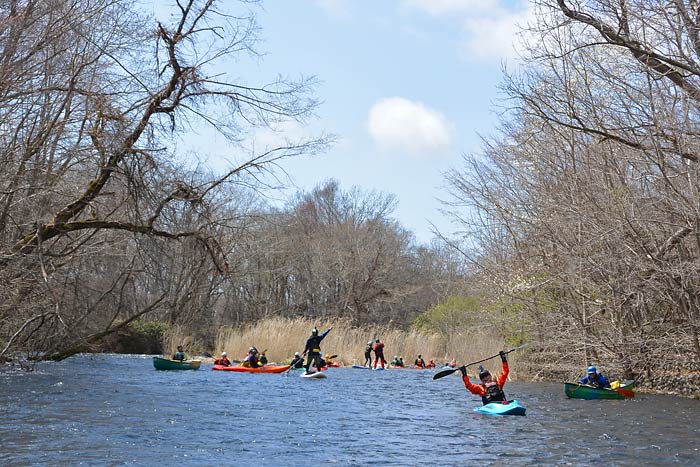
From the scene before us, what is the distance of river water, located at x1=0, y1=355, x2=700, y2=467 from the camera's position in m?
9.70

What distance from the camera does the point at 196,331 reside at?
41.1 m

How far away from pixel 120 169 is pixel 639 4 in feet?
33.3

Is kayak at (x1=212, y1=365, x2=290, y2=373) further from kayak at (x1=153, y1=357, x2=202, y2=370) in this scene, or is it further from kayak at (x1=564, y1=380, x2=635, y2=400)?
kayak at (x1=564, y1=380, x2=635, y2=400)

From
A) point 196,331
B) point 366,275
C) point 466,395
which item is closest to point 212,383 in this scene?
point 466,395

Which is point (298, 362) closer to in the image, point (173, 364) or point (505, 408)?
point (173, 364)

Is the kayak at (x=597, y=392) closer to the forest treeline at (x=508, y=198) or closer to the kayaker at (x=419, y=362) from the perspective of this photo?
the forest treeline at (x=508, y=198)

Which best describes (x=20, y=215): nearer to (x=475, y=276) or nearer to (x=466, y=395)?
(x=466, y=395)

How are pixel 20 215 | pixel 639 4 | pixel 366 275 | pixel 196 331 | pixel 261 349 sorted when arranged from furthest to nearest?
pixel 366 275, pixel 196 331, pixel 261 349, pixel 20 215, pixel 639 4

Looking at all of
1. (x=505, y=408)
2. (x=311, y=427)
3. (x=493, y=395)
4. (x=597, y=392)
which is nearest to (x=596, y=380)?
(x=597, y=392)

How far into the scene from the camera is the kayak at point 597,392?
58.8 ft

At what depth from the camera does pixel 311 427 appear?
12617mm

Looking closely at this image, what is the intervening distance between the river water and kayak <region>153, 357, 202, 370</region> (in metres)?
4.73

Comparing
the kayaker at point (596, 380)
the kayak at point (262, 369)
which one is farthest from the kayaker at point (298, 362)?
the kayaker at point (596, 380)

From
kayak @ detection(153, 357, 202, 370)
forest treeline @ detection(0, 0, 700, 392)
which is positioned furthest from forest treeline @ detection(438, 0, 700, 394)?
kayak @ detection(153, 357, 202, 370)
